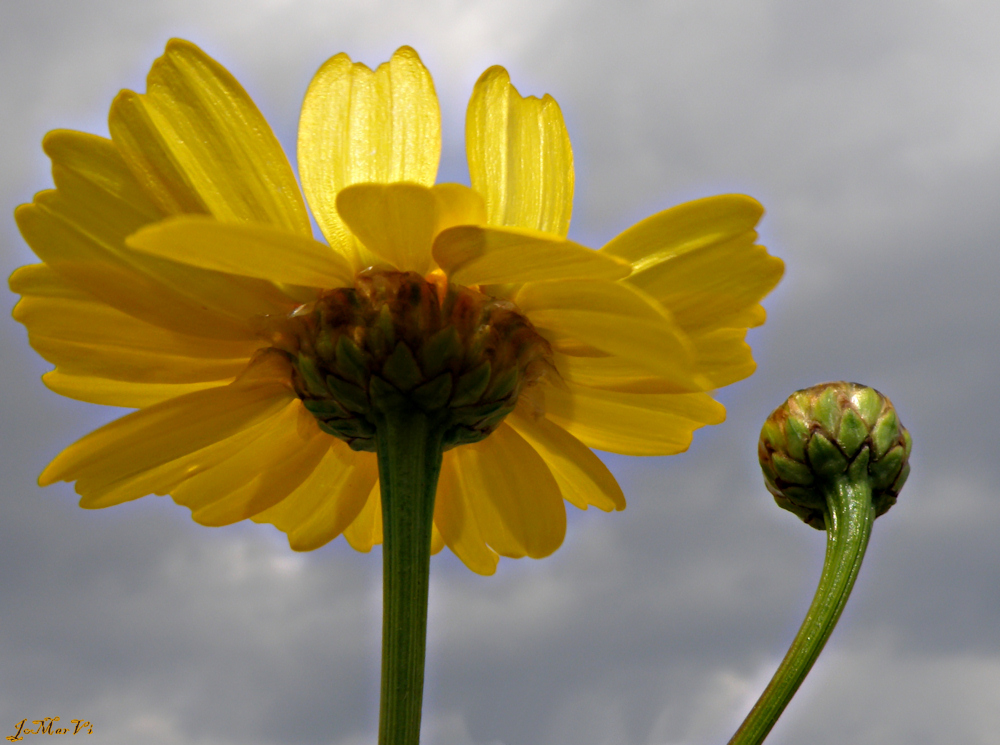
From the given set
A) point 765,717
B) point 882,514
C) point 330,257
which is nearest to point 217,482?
point 330,257

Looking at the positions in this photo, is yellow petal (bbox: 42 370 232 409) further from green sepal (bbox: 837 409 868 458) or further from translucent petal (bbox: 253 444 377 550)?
green sepal (bbox: 837 409 868 458)

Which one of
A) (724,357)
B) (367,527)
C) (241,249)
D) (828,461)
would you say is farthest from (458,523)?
(828,461)

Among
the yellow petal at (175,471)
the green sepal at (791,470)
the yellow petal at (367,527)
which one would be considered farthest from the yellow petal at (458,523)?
the green sepal at (791,470)

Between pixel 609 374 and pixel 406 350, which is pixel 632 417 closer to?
pixel 609 374

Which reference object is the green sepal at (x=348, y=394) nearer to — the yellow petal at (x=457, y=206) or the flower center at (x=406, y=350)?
the flower center at (x=406, y=350)

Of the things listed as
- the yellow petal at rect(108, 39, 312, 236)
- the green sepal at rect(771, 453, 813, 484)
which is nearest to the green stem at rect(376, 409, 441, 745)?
the yellow petal at rect(108, 39, 312, 236)
